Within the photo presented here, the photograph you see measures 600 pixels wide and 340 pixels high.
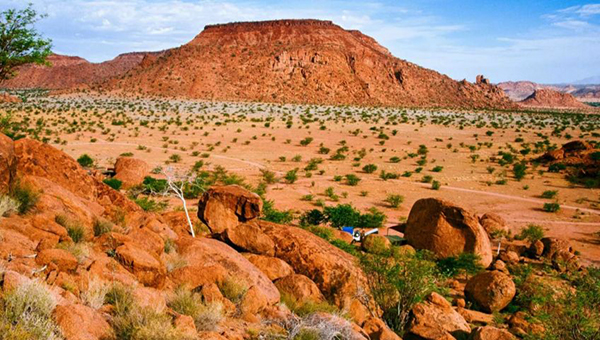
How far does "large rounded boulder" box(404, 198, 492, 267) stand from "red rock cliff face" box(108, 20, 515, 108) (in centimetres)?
6650

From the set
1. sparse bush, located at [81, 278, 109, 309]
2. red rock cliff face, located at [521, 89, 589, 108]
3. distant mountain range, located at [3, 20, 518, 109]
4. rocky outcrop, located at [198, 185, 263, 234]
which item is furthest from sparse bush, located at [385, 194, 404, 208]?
red rock cliff face, located at [521, 89, 589, 108]

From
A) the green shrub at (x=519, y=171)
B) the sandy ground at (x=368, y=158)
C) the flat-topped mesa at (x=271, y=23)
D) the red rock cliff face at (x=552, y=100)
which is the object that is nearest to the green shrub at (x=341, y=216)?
the sandy ground at (x=368, y=158)

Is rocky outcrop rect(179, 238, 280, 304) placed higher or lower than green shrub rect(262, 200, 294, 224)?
higher

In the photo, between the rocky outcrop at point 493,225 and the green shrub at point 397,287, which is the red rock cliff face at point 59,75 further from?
the green shrub at point 397,287

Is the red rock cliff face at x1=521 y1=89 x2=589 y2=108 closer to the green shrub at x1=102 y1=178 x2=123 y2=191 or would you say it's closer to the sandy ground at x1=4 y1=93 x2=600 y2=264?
the sandy ground at x1=4 y1=93 x2=600 y2=264

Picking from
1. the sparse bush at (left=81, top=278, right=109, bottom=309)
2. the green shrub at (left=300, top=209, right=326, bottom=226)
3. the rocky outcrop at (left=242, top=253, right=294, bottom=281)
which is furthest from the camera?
the green shrub at (left=300, top=209, right=326, bottom=226)

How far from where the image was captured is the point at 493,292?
8914 millimetres

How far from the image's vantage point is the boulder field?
15.8 ft

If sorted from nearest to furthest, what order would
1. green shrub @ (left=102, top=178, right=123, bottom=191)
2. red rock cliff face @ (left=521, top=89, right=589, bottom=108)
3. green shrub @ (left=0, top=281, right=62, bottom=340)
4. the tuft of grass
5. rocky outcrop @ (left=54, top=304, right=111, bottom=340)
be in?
green shrub @ (left=0, top=281, right=62, bottom=340)
rocky outcrop @ (left=54, top=304, right=111, bottom=340)
the tuft of grass
green shrub @ (left=102, top=178, right=123, bottom=191)
red rock cliff face @ (left=521, top=89, right=589, bottom=108)

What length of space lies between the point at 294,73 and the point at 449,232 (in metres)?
76.1

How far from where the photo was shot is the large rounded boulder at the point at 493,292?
8875 mm

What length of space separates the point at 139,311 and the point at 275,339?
1547mm

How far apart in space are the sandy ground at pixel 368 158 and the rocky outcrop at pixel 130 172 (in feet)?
12.6

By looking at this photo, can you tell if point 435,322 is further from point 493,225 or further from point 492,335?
point 493,225
